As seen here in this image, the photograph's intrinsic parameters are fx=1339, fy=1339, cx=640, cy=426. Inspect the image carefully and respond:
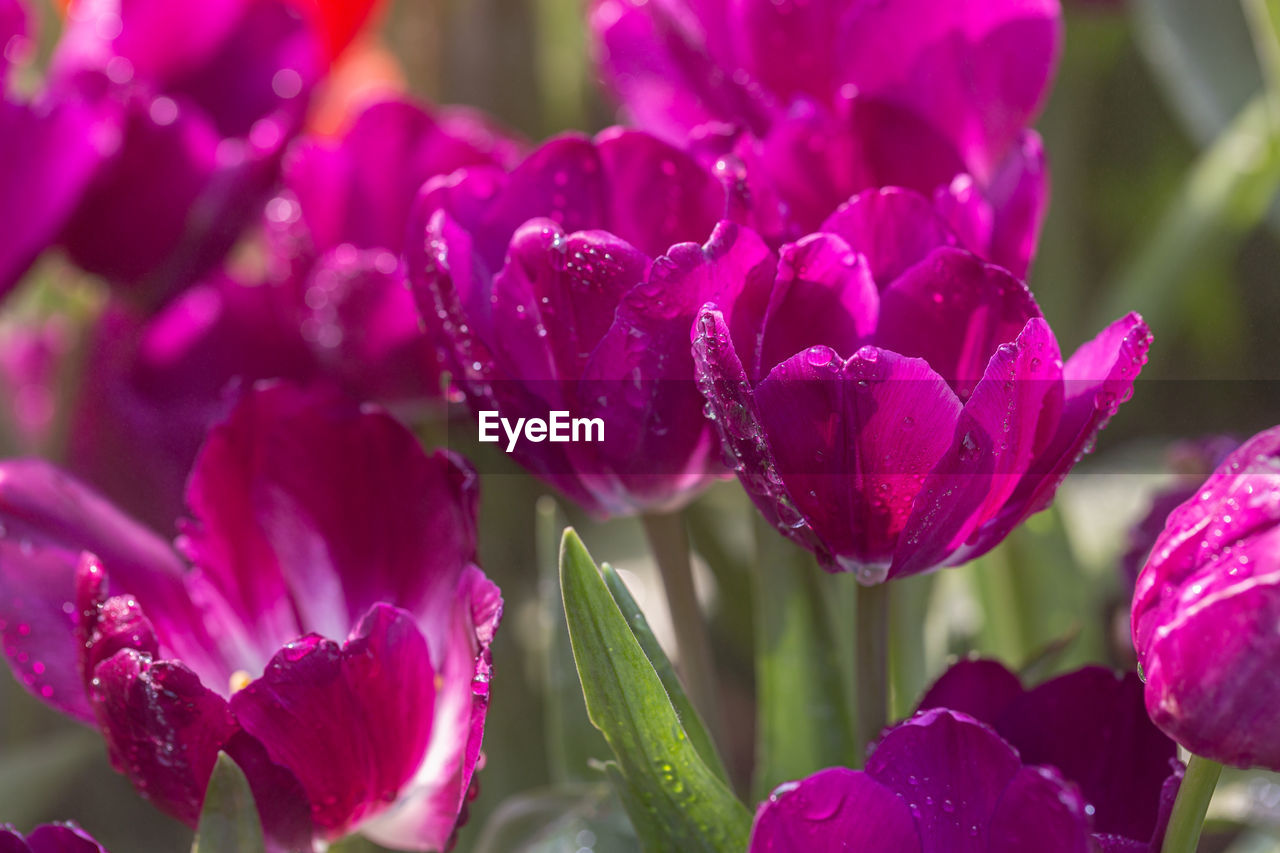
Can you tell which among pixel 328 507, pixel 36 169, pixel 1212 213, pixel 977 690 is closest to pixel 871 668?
pixel 977 690

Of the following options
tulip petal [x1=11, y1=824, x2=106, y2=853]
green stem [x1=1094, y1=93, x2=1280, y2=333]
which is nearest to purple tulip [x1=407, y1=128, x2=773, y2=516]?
tulip petal [x1=11, y1=824, x2=106, y2=853]

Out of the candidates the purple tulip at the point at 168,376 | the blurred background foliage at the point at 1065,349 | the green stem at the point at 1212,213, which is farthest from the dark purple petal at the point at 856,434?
the green stem at the point at 1212,213

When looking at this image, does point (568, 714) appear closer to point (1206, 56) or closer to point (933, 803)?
point (933, 803)

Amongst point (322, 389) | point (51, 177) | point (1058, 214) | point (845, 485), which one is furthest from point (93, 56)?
point (1058, 214)

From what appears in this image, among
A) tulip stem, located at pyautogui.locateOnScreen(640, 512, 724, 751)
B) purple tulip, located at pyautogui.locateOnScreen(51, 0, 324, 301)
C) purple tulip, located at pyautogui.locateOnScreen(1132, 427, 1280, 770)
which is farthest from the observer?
purple tulip, located at pyautogui.locateOnScreen(51, 0, 324, 301)

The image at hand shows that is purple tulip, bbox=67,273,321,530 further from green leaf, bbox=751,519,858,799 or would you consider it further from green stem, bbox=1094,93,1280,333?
green stem, bbox=1094,93,1280,333

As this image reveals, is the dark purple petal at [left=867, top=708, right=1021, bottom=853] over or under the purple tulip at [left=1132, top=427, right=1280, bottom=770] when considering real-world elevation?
under
